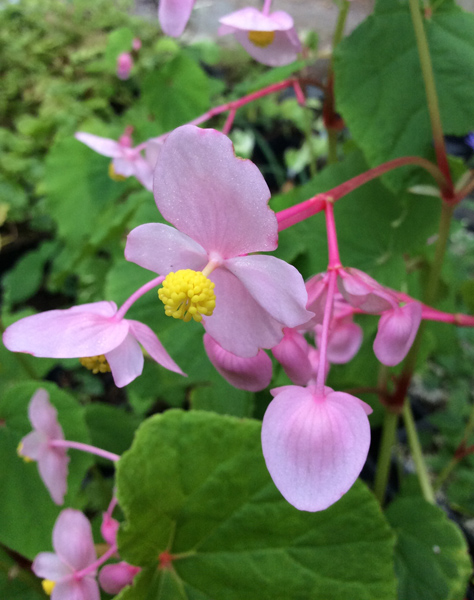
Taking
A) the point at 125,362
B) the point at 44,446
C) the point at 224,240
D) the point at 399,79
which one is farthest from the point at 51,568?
the point at 399,79

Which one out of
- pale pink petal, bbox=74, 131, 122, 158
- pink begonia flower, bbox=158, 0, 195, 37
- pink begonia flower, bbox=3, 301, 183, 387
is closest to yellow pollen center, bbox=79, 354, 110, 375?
pink begonia flower, bbox=3, 301, 183, 387

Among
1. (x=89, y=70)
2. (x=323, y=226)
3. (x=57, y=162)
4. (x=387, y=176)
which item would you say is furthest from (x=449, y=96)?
(x=89, y=70)

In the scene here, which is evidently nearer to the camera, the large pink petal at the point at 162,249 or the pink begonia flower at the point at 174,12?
the large pink petal at the point at 162,249

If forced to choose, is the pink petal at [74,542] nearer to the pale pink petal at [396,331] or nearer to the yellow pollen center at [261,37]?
the pale pink petal at [396,331]

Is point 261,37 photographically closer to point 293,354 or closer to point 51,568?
point 293,354

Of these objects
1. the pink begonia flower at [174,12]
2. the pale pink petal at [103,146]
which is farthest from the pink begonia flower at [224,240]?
the pale pink petal at [103,146]

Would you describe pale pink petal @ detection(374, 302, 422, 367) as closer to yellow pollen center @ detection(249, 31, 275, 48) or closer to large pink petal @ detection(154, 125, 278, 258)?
large pink petal @ detection(154, 125, 278, 258)
